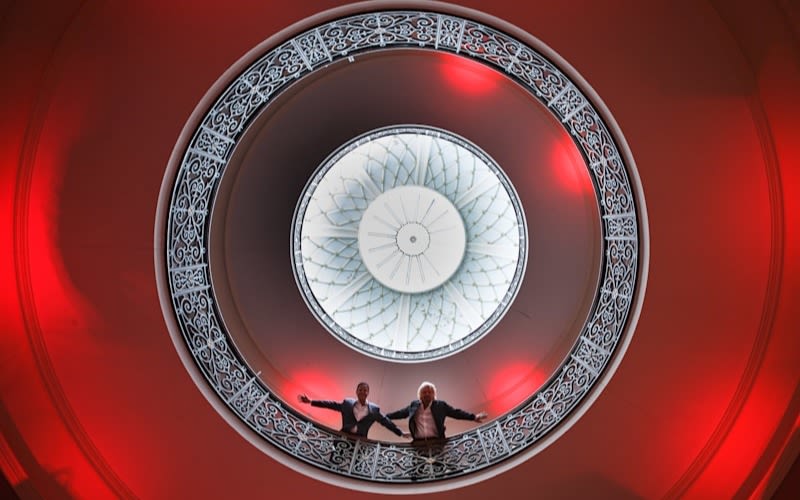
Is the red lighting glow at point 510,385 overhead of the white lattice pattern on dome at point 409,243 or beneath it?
beneath

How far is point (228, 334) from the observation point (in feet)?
25.2

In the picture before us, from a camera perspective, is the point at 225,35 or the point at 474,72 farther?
the point at 474,72

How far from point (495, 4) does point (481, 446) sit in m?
5.10

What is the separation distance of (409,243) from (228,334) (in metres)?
4.68

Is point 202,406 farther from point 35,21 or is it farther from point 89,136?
point 35,21

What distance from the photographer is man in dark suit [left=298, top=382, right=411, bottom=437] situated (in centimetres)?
792

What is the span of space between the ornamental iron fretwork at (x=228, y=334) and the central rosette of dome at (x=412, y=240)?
157 inches

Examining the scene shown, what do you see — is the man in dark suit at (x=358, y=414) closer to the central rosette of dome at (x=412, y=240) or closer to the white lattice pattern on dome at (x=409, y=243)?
the white lattice pattern on dome at (x=409, y=243)

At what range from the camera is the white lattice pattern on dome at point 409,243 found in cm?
1062

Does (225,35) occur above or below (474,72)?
below

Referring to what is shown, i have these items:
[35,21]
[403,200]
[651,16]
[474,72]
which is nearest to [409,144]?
[403,200]

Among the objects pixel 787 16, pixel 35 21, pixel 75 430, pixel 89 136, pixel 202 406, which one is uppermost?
pixel 787 16

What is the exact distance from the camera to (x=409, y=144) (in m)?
10.6

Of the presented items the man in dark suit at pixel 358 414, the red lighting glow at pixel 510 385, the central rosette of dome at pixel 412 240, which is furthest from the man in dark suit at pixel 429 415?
the central rosette of dome at pixel 412 240
